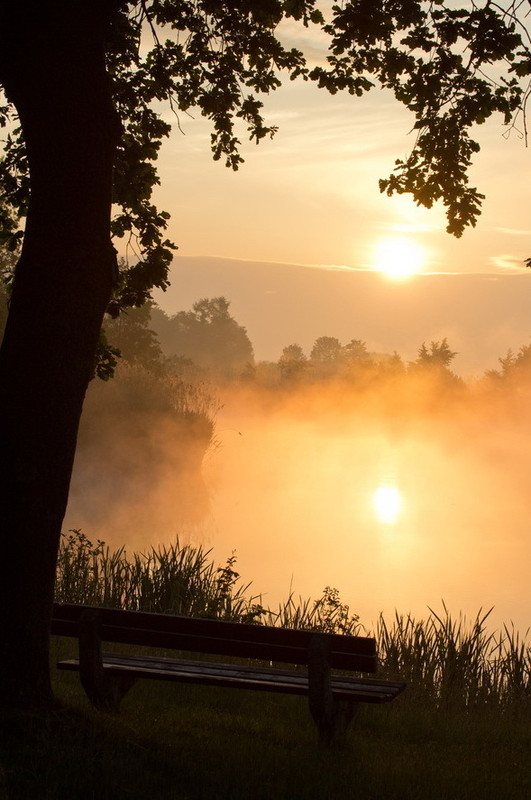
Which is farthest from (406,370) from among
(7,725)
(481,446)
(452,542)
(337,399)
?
(7,725)

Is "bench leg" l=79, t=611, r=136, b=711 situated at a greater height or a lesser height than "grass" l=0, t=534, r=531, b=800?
greater

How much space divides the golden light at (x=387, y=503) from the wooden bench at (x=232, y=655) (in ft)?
94.4

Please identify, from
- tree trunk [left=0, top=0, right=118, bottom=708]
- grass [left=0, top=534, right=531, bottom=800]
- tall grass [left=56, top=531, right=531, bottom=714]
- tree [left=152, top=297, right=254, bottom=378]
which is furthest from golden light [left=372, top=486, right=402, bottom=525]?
tree [left=152, top=297, right=254, bottom=378]

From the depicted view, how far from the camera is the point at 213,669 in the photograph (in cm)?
658

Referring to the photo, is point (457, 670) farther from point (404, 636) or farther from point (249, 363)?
point (249, 363)

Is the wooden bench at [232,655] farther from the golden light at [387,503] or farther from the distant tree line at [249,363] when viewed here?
the golden light at [387,503]

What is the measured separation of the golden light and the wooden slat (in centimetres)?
2863

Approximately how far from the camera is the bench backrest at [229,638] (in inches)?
235

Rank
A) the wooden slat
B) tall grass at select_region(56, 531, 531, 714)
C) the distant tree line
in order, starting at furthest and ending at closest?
the distant tree line, tall grass at select_region(56, 531, 531, 714), the wooden slat

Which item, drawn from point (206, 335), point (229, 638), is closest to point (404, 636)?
point (229, 638)

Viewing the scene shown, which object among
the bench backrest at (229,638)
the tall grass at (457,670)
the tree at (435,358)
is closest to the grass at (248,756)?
the bench backrest at (229,638)

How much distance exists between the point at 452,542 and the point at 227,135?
2217 cm

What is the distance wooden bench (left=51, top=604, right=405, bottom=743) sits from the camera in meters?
5.97

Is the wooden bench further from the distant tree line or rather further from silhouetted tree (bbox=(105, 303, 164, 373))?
silhouetted tree (bbox=(105, 303, 164, 373))
